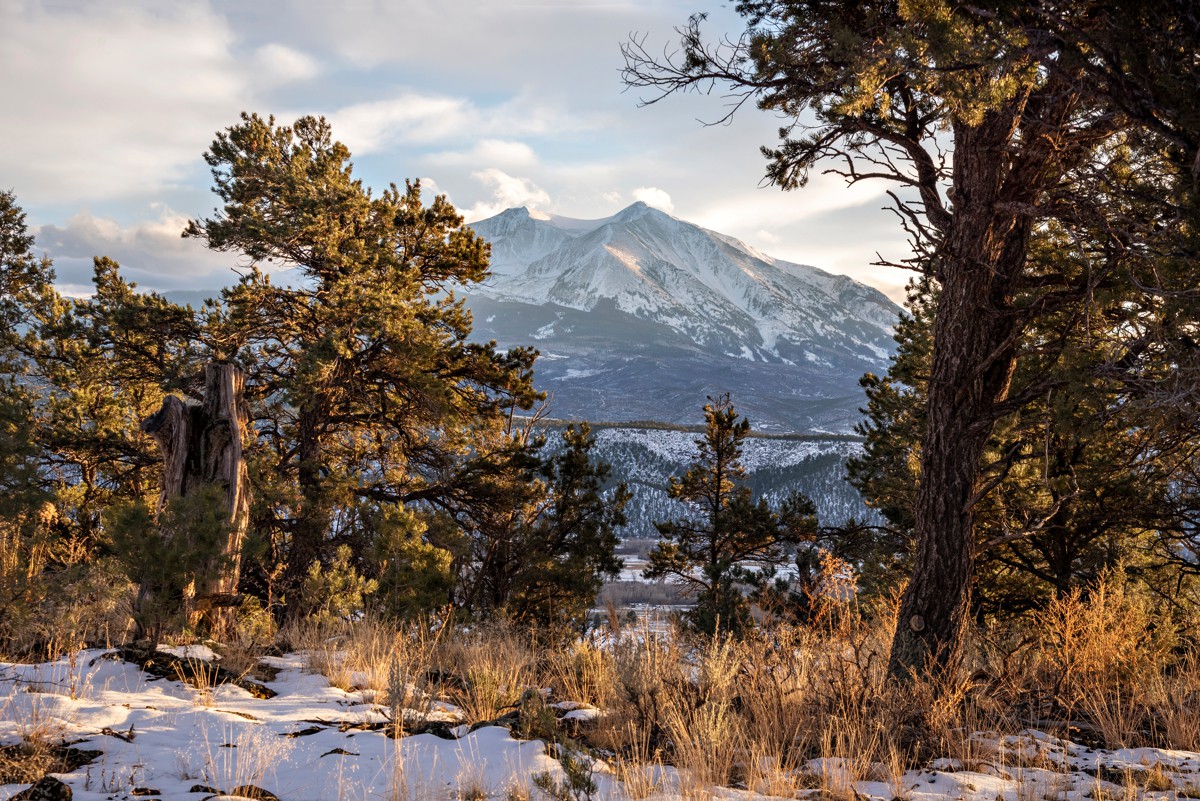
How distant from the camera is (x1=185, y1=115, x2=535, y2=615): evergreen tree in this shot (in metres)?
11.7

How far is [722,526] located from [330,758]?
16.6 metres

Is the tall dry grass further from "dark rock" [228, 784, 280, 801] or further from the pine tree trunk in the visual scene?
"dark rock" [228, 784, 280, 801]

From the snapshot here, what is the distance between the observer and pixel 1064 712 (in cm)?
501

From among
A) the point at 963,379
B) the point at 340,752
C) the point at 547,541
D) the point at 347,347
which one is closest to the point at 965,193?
the point at 963,379

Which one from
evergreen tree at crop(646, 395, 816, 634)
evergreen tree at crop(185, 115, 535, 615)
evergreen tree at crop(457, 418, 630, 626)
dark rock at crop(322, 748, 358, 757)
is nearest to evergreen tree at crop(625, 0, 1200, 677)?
dark rock at crop(322, 748, 358, 757)

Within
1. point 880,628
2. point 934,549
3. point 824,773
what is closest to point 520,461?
point 880,628

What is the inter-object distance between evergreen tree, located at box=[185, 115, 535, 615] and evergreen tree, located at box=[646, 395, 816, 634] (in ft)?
23.5

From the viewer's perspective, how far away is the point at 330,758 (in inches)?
132

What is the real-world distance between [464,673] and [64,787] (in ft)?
8.94

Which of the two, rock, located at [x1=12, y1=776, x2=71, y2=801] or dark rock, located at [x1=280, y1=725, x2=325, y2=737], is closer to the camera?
rock, located at [x1=12, y1=776, x2=71, y2=801]

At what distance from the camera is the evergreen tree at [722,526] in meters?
17.6

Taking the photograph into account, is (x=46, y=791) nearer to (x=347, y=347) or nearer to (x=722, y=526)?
(x=347, y=347)

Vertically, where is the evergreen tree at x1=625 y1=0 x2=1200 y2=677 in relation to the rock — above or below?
above

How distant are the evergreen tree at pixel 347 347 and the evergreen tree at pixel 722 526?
7.17 meters
